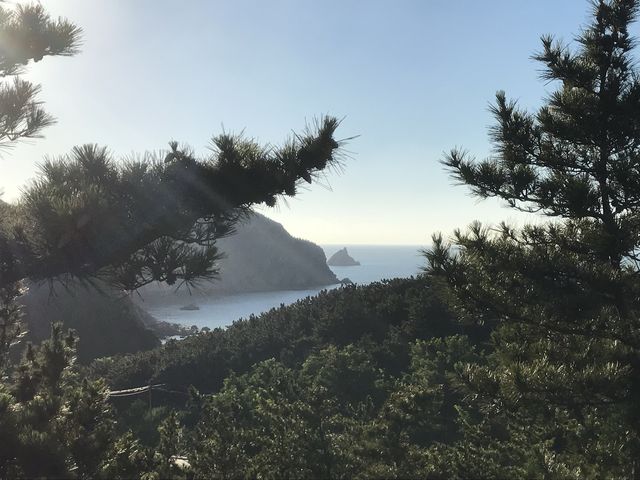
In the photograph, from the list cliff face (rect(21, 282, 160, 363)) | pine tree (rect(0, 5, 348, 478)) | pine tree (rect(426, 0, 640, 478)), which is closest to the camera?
pine tree (rect(0, 5, 348, 478))

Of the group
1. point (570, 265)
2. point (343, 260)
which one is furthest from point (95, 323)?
point (343, 260)

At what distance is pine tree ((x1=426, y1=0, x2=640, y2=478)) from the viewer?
19.8 ft

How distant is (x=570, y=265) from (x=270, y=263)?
103 metres

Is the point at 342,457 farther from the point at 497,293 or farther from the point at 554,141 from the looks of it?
the point at 554,141

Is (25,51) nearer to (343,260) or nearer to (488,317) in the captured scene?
(488,317)

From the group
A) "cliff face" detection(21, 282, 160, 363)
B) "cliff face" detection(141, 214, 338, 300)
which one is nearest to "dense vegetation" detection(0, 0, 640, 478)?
"cliff face" detection(21, 282, 160, 363)

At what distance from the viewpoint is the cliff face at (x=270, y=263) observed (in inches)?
4126

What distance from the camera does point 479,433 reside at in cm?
743

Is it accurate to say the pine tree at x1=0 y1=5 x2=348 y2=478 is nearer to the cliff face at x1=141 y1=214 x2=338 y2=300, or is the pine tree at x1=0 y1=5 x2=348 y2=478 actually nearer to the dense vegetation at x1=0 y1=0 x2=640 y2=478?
the dense vegetation at x1=0 y1=0 x2=640 y2=478

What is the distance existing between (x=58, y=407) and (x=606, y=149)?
25.3ft

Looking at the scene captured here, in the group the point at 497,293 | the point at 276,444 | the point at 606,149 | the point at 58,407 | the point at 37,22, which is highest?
the point at 37,22

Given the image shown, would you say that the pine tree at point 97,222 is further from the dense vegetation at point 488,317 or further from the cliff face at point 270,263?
the cliff face at point 270,263

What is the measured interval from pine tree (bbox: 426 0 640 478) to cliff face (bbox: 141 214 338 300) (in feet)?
312

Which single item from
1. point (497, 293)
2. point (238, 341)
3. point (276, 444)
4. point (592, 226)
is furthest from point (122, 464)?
point (238, 341)
